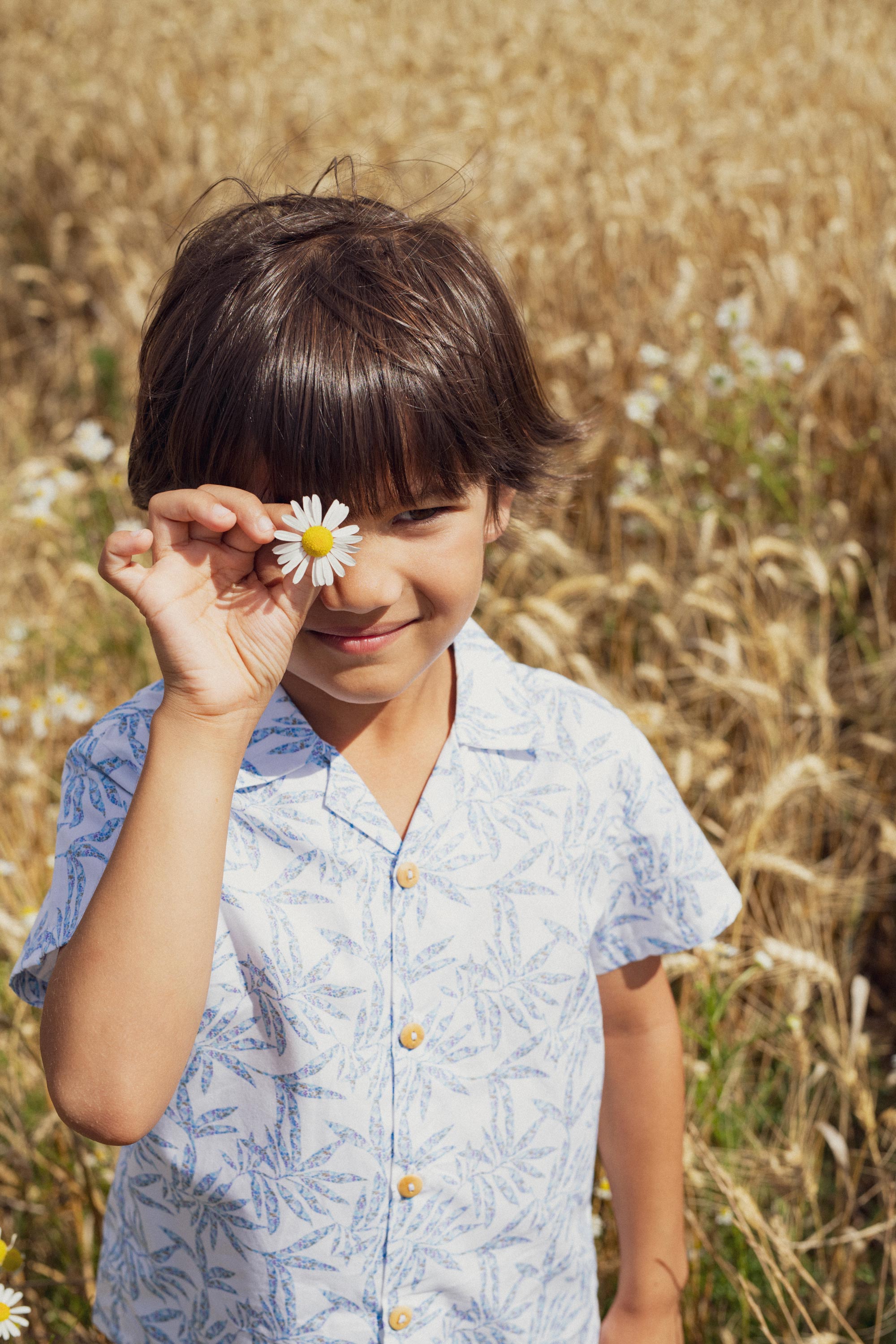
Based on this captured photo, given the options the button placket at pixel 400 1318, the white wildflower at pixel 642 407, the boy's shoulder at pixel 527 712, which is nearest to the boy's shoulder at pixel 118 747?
the boy's shoulder at pixel 527 712

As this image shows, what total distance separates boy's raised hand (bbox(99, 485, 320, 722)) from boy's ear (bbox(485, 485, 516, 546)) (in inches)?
12.4

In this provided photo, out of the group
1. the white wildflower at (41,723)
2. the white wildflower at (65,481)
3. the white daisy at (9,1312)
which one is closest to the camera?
the white daisy at (9,1312)

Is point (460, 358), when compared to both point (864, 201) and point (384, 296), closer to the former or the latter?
point (384, 296)

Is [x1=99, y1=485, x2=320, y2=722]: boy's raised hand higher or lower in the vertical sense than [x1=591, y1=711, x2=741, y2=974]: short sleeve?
higher

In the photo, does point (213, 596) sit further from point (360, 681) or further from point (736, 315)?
point (736, 315)

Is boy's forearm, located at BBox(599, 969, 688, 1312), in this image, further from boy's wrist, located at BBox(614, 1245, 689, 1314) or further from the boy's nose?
the boy's nose

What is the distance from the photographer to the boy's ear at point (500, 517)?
51.1 inches

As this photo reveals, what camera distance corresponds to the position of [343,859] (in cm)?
115

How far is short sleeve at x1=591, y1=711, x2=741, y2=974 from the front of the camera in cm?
132

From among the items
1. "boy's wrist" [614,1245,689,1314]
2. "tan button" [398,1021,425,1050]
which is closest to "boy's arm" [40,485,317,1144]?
"tan button" [398,1021,425,1050]

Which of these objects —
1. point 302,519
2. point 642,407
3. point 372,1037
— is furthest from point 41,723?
point 642,407

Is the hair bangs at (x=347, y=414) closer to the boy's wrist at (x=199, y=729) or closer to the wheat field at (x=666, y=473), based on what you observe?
the boy's wrist at (x=199, y=729)

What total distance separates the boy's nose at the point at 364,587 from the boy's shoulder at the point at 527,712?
239mm

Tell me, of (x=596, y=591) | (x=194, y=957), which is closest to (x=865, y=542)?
(x=596, y=591)
